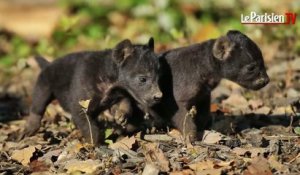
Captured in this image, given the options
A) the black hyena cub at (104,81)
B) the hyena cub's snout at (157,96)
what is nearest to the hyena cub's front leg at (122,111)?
the black hyena cub at (104,81)

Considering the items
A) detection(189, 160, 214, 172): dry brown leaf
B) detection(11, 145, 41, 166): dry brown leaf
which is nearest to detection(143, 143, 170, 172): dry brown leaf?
detection(189, 160, 214, 172): dry brown leaf

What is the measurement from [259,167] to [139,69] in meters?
2.24

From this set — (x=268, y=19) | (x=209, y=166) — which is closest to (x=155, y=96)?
(x=209, y=166)

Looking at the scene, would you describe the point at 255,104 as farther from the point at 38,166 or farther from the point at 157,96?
the point at 38,166

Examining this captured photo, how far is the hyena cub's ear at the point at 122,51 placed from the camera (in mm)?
8594

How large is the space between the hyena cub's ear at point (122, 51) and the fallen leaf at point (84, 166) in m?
1.46

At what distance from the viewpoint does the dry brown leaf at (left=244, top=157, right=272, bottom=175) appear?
23.5 feet

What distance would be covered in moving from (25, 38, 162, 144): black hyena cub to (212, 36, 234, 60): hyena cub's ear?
2.64 feet

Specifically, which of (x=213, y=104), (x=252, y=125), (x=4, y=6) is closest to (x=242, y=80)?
(x=252, y=125)

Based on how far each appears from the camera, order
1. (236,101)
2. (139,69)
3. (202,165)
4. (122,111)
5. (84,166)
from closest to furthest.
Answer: (202,165) < (84,166) < (139,69) < (122,111) < (236,101)

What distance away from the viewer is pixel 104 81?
29.3ft

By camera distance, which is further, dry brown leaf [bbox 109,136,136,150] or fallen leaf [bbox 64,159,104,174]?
dry brown leaf [bbox 109,136,136,150]

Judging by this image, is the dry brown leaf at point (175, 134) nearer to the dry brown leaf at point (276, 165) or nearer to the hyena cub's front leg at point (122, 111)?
the hyena cub's front leg at point (122, 111)

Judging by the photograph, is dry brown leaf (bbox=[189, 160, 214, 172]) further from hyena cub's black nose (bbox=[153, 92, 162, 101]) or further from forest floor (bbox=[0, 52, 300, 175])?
hyena cub's black nose (bbox=[153, 92, 162, 101])
